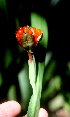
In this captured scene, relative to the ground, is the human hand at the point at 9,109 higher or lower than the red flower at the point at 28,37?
lower

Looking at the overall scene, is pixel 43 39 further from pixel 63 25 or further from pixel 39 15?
pixel 63 25

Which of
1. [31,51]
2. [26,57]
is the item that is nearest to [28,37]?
[31,51]

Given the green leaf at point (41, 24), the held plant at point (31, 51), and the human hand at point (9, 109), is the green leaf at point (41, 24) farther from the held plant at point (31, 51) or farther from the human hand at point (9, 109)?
the human hand at point (9, 109)

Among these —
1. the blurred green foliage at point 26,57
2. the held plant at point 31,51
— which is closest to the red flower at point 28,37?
the held plant at point 31,51

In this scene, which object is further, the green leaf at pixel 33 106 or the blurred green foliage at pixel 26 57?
the blurred green foliage at pixel 26 57

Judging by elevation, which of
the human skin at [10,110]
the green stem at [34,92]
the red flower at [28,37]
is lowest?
the human skin at [10,110]

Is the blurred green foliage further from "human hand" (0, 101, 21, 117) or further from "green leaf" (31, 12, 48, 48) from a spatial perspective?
"human hand" (0, 101, 21, 117)

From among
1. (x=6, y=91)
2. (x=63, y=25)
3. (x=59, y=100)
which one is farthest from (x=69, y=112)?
(x=63, y=25)
